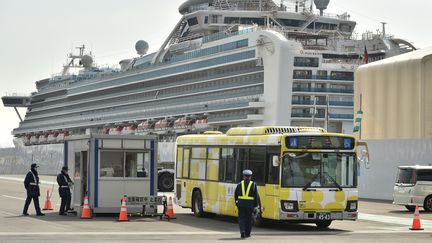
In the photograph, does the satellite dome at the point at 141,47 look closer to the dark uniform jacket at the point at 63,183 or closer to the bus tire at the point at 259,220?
the dark uniform jacket at the point at 63,183

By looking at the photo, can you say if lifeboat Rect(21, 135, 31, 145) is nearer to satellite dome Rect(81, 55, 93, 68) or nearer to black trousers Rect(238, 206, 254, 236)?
satellite dome Rect(81, 55, 93, 68)

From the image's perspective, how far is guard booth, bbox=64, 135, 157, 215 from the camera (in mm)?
25266

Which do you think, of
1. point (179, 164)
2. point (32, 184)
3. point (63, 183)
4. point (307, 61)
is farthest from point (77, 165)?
point (307, 61)

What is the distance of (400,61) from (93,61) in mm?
92468

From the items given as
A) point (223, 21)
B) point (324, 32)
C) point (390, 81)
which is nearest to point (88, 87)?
point (223, 21)

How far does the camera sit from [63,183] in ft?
86.4

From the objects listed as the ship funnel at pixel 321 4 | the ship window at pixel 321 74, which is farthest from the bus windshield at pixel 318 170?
the ship funnel at pixel 321 4

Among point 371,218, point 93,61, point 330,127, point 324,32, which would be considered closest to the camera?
point 371,218

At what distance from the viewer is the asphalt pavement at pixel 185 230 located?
18594 millimetres

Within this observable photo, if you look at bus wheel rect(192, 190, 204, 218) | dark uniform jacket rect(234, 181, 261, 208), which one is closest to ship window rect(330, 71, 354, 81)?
bus wheel rect(192, 190, 204, 218)

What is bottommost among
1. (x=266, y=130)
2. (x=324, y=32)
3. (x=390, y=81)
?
(x=266, y=130)

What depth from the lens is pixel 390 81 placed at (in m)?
55.8

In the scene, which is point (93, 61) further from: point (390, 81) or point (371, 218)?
point (371, 218)

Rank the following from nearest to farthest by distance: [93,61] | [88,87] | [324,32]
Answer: [324,32] → [88,87] → [93,61]
